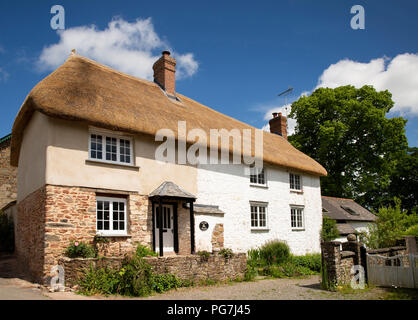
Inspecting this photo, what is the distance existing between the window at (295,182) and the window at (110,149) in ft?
34.5

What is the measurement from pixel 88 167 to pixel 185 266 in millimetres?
4452

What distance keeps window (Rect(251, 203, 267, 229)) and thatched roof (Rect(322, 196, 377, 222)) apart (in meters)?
6.72

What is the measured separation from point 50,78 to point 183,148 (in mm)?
5399

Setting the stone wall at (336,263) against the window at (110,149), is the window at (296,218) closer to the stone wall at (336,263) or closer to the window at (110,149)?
the stone wall at (336,263)

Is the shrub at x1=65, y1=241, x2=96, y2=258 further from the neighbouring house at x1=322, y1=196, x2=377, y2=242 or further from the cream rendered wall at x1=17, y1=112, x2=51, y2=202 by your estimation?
the neighbouring house at x1=322, y1=196, x2=377, y2=242

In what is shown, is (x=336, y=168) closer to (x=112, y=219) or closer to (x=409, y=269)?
(x=409, y=269)

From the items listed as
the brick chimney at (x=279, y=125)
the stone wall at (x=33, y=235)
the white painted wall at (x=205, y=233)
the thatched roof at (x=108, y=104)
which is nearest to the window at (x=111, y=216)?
the stone wall at (x=33, y=235)

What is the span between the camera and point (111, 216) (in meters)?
11.9

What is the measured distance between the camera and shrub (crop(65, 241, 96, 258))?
10530 millimetres

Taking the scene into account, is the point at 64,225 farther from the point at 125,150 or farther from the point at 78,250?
the point at 125,150

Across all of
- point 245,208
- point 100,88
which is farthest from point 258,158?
point 100,88

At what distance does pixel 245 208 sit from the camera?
16.7m

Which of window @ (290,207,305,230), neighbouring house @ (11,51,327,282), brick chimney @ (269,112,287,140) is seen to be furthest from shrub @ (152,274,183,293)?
brick chimney @ (269,112,287,140)
